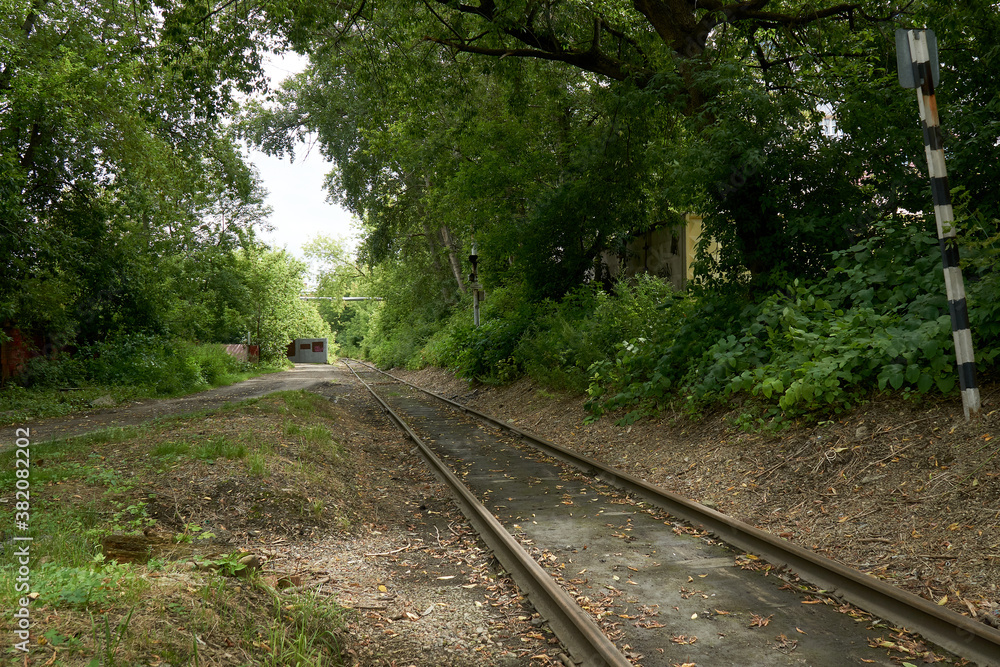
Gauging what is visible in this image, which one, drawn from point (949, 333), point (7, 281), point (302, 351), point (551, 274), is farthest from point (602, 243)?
point (302, 351)

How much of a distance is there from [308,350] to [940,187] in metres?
64.4

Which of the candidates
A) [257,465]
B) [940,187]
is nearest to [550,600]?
[257,465]

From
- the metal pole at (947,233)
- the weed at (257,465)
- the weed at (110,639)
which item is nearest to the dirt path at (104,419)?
the weed at (257,465)

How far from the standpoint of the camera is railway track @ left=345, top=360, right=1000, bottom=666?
3221 millimetres

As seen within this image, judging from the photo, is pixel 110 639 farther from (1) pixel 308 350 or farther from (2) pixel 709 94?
(1) pixel 308 350

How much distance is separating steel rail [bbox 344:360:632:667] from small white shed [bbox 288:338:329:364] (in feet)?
198

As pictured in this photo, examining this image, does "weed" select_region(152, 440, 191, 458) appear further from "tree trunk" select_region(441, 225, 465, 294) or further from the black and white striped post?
"tree trunk" select_region(441, 225, 465, 294)

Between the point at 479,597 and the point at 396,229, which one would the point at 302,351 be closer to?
the point at 396,229

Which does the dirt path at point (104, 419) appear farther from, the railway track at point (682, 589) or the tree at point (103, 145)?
the railway track at point (682, 589)

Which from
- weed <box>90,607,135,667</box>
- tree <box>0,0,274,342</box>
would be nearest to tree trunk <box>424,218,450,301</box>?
tree <box>0,0,274,342</box>

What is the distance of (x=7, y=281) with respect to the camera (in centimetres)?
1397

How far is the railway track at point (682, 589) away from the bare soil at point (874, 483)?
337 mm

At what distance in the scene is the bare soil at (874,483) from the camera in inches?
155

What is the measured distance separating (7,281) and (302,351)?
171 ft
